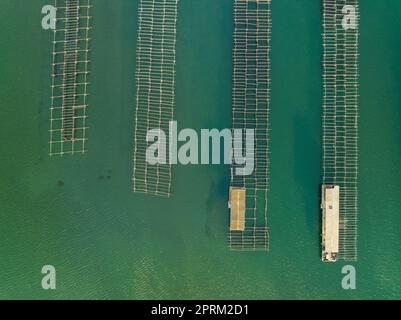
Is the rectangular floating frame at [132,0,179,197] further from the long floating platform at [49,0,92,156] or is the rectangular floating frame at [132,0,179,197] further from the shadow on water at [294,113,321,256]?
the shadow on water at [294,113,321,256]

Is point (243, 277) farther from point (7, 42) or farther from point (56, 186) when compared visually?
point (7, 42)

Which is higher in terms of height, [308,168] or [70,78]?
[70,78]

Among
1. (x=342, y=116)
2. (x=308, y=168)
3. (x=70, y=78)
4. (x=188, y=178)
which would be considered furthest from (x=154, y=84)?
(x=342, y=116)

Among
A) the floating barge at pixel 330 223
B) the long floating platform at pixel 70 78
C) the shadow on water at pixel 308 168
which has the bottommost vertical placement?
the floating barge at pixel 330 223

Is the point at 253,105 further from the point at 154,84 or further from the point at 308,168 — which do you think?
the point at 154,84

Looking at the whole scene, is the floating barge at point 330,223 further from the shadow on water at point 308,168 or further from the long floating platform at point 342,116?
the shadow on water at point 308,168

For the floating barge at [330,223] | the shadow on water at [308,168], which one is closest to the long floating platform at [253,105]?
the shadow on water at [308,168]
